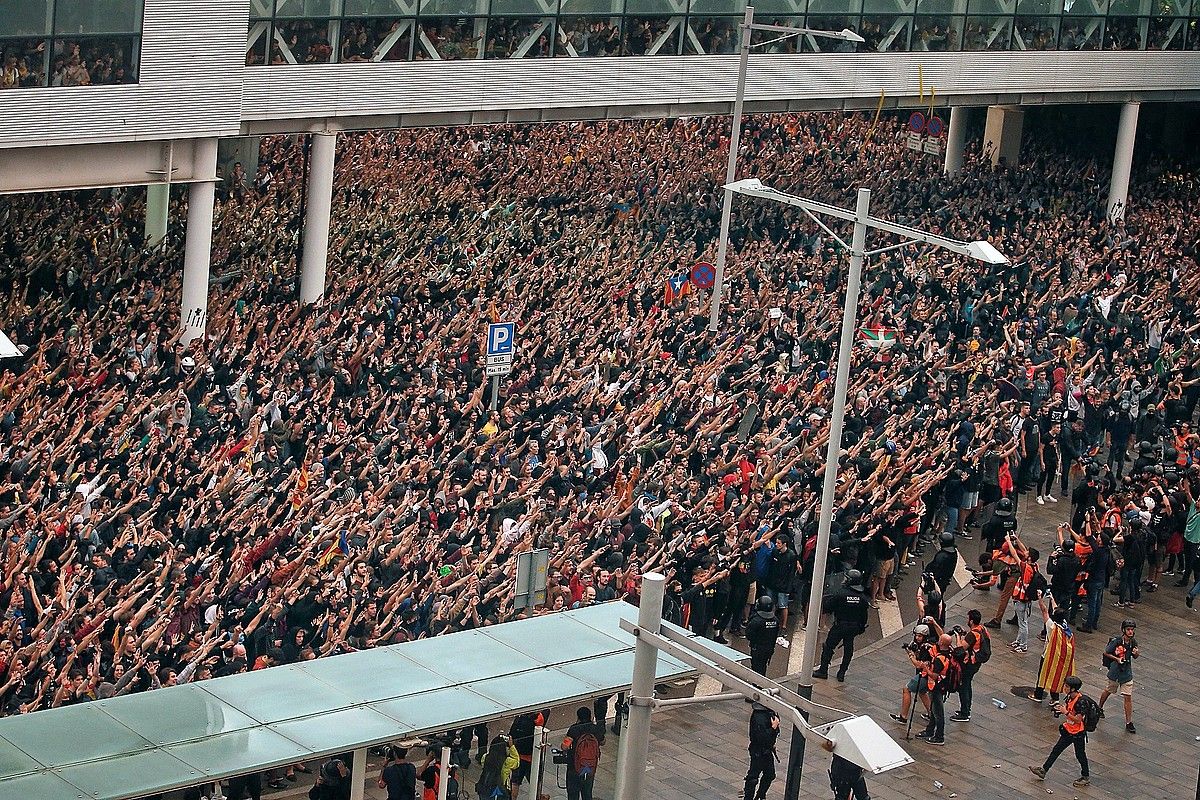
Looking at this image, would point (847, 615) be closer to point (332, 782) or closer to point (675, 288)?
point (332, 782)

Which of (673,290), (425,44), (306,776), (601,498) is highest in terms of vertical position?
(425,44)

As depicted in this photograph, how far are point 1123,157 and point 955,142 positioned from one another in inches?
147

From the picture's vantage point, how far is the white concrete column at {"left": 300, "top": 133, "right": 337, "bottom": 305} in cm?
3027

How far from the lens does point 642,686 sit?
1112 cm

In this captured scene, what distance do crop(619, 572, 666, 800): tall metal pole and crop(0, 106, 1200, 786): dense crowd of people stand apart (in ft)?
18.0

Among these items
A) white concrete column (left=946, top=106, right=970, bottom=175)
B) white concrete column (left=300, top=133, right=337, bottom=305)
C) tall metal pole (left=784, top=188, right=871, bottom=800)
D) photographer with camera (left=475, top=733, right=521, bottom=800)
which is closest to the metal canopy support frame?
photographer with camera (left=475, top=733, right=521, bottom=800)

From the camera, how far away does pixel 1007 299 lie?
1287 inches

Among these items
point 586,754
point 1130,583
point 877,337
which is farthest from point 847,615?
point 877,337

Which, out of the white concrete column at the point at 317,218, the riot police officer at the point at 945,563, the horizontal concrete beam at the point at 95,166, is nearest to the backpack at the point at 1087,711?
the riot police officer at the point at 945,563

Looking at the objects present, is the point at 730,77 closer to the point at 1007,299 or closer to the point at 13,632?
the point at 1007,299

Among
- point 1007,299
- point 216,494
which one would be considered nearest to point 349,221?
point 1007,299

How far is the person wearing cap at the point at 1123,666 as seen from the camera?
19219 millimetres

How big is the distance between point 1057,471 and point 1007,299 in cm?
579

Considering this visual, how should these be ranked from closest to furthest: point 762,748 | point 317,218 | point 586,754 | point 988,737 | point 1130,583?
point 586,754 < point 762,748 < point 988,737 < point 1130,583 < point 317,218
